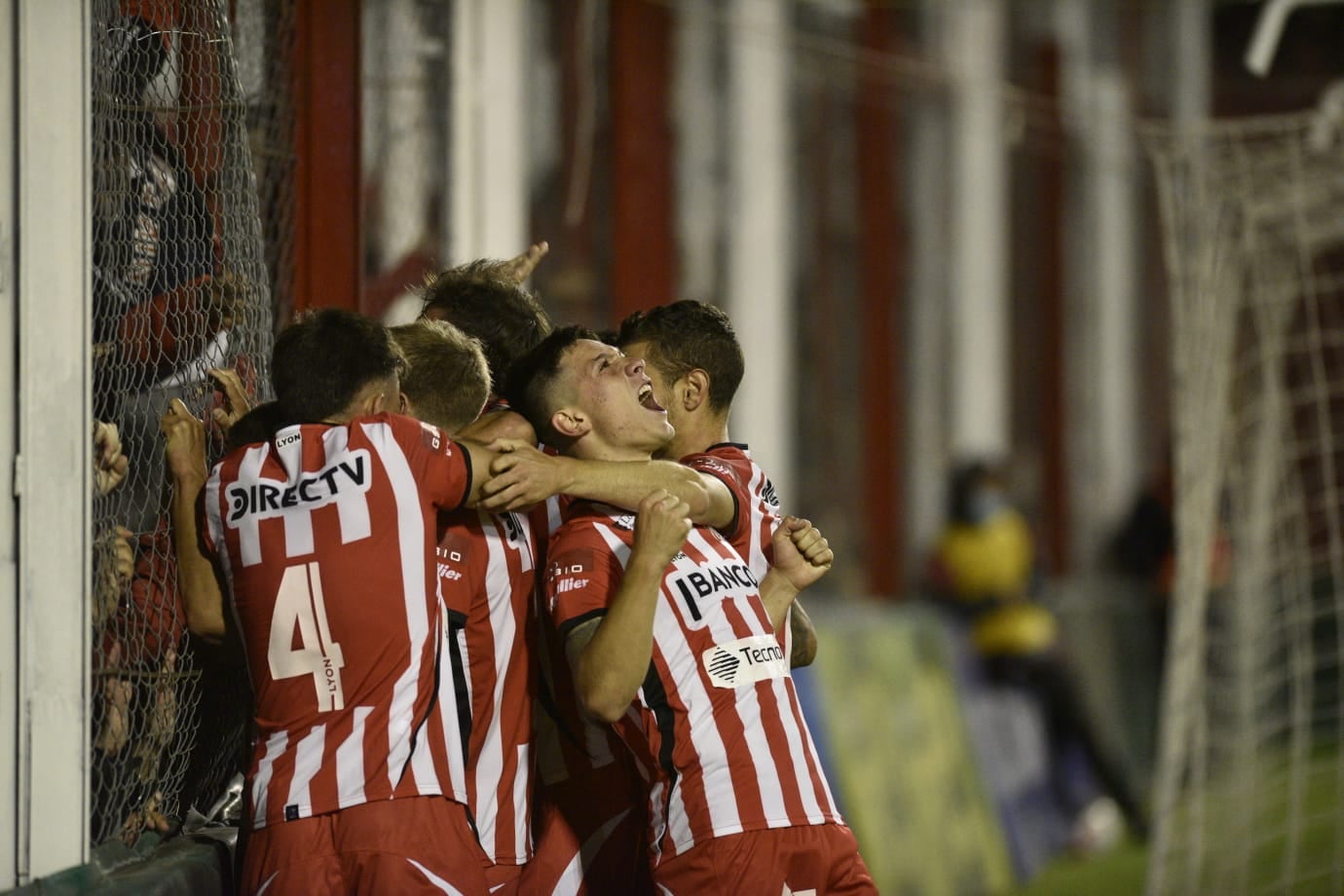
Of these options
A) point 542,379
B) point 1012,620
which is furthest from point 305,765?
point 1012,620

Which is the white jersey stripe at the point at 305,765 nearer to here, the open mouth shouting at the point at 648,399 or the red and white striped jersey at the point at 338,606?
the red and white striped jersey at the point at 338,606

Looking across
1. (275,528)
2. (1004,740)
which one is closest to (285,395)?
(275,528)

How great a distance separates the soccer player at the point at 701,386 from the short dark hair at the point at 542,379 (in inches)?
7.5

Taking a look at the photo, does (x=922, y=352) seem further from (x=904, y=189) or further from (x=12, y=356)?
(x=12, y=356)

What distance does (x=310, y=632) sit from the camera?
2.80 metres

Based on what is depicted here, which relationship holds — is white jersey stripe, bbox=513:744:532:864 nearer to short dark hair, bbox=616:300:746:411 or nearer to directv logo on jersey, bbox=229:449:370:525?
directv logo on jersey, bbox=229:449:370:525

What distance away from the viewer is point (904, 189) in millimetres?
10961

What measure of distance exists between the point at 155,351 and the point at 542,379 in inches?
27.3

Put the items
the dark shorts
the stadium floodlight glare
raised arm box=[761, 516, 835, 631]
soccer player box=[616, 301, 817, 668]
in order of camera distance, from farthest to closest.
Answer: the stadium floodlight glare, soccer player box=[616, 301, 817, 668], raised arm box=[761, 516, 835, 631], the dark shorts

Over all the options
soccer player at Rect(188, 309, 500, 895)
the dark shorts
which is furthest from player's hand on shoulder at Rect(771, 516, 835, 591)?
the dark shorts

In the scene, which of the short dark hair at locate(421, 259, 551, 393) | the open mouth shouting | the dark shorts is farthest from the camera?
the short dark hair at locate(421, 259, 551, 393)

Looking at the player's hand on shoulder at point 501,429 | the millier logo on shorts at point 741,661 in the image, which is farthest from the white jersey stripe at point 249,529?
the millier logo on shorts at point 741,661

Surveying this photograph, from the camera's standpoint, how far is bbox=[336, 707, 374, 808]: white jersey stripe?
9.07 feet

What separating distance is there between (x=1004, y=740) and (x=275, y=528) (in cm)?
656
